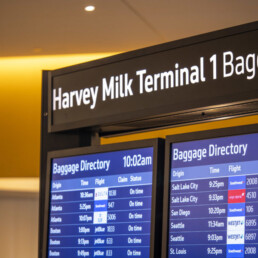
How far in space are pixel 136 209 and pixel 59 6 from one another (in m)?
2.33

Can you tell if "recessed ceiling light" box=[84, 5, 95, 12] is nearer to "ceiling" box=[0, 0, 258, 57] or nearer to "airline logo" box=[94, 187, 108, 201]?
"ceiling" box=[0, 0, 258, 57]

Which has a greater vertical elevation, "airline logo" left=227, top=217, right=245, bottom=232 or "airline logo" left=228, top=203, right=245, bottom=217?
"airline logo" left=228, top=203, right=245, bottom=217

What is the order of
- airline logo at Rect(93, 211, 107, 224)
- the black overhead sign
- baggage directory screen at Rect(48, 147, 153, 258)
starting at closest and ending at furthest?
the black overhead sign
baggage directory screen at Rect(48, 147, 153, 258)
airline logo at Rect(93, 211, 107, 224)

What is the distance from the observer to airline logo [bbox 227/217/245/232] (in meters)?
1.83

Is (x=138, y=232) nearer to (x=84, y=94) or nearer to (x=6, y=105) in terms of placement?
(x=84, y=94)

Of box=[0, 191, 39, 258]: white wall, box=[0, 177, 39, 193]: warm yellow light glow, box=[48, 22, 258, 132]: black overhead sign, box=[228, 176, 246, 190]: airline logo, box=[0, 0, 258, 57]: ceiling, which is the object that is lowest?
box=[0, 191, 39, 258]: white wall

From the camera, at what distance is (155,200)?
2064 mm

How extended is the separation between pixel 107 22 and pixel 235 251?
292 centimetres

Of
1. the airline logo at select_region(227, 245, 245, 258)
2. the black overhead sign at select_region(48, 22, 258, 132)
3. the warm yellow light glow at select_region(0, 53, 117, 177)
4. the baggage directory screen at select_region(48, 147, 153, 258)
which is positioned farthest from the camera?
the warm yellow light glow at select_region(0, 53, 117, 177)

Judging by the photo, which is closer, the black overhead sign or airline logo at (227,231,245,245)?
airline logo at (227,231,245,245)

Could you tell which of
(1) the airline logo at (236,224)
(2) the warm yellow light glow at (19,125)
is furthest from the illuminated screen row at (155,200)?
(2) the warm yellow light glow at (19,125)

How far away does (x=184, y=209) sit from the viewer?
1.98 metres

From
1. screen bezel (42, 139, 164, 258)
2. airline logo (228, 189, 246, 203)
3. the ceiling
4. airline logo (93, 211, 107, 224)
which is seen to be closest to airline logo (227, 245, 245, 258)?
airline logo (228, 189, 246, 203)

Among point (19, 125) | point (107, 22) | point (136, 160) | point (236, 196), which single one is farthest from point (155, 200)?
point (19, 125)
